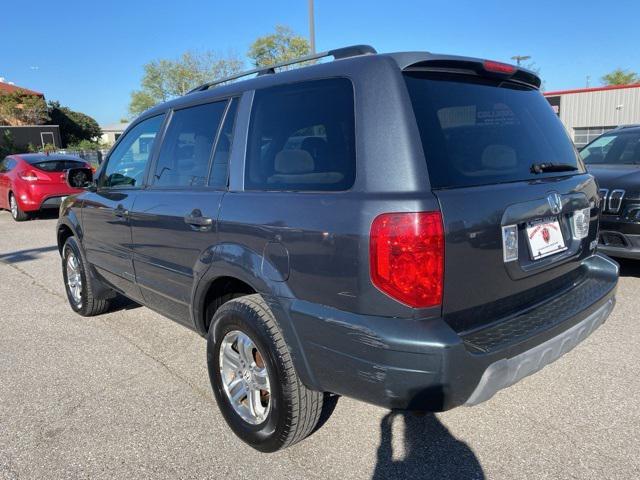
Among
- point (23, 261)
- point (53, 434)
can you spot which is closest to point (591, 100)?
point (23, 261)

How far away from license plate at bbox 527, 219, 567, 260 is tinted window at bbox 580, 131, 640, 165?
3852 mm

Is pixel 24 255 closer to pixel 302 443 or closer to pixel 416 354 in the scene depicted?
pixel 302 443

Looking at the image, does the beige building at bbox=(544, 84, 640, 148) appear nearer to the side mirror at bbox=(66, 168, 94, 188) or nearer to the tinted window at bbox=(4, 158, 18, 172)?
the tinted window at bbox=(4, 158, 18, 172)

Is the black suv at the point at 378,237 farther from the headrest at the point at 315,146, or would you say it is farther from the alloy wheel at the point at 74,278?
the alloy wheel at the point at 74,278

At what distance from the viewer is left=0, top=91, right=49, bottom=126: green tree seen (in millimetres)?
37969

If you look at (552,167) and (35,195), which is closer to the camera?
(552,167)

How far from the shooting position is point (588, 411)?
9.27 feet

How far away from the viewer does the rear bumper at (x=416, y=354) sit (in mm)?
1896

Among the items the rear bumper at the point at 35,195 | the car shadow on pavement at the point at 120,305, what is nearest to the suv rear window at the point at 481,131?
the car shadow on pavement at the point at 120,305

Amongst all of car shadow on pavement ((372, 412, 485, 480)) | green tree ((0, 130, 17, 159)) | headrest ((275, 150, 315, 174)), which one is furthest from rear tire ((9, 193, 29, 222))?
green tree ((0, 130, 17, 159))

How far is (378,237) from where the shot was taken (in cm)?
194

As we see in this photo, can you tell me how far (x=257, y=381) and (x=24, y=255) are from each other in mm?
6846

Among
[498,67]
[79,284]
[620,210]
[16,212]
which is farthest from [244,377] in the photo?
[16,212]

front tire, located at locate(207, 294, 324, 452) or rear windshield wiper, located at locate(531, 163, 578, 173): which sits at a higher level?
rear windshield wiper, located at locate(531, 163, 578, 173)
